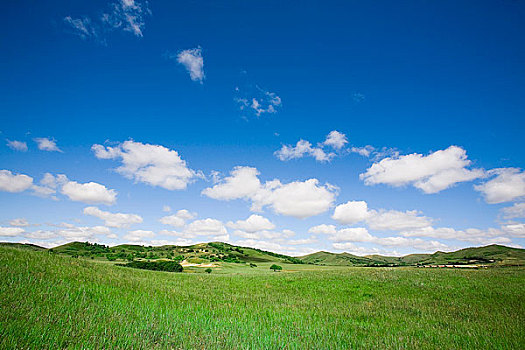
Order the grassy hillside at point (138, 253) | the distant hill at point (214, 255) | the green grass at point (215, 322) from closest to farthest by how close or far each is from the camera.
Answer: the green grass at point (215, 322)
the distant hill at point (214, 255)
the grassy hillside at point (138, 253)

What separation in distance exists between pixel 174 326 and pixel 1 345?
3800 mm

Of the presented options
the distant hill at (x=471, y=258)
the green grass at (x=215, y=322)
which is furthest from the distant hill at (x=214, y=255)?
the green grass at (x=215, y=322)

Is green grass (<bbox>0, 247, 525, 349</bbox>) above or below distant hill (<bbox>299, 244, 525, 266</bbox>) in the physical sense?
below

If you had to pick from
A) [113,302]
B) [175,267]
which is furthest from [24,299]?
[175,267]

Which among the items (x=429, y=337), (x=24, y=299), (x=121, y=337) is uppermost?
(x=24, y=299)

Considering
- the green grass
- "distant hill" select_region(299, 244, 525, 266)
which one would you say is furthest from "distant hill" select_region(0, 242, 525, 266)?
the green grass

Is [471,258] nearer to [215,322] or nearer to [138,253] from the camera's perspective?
[215,322]

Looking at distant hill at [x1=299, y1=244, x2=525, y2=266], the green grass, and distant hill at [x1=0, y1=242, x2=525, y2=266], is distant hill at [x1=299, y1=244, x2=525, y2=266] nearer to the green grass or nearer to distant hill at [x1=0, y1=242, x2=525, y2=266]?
distant hill at [x1=0, y1=242, x2=525, y2=266]

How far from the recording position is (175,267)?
39375 millimetres

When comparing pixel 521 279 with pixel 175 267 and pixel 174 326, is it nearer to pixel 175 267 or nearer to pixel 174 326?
pixel 174 326

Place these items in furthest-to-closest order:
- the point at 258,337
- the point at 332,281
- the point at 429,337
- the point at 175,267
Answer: the point at 175,267 → the point at 332,281 → the point at 429,337 → the point at 258,337

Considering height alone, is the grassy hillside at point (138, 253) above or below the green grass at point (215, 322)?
above

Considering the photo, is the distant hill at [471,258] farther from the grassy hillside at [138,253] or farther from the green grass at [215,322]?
the grassy hillside at [138,253]

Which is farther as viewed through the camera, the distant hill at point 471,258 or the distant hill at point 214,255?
the distant hill at point 214,255
